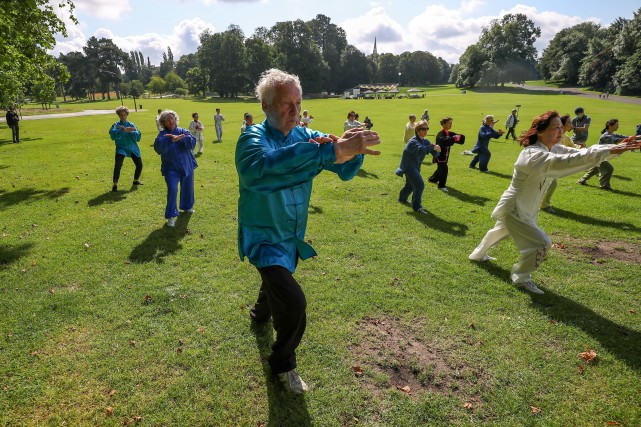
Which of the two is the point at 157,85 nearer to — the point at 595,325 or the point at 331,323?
the point at 331,323

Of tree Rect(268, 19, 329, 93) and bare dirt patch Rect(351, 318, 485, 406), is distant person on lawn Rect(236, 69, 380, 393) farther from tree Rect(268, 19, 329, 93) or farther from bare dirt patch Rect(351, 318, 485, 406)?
tree Rect(268, 19, 329, 93)

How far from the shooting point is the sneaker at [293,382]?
3822mm

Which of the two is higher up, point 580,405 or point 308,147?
point 308,147

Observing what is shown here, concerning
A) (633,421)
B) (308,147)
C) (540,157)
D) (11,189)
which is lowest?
(633,421)

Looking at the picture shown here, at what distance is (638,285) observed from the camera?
616cm

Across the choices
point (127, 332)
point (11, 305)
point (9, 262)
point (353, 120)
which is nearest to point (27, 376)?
point (127, 332)

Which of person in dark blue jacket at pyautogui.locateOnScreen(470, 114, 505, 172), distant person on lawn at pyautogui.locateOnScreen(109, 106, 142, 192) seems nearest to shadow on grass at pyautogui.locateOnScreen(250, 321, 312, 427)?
distant person on lawn at pyautogui.locateOnScreen(109, 106, 142, 192)

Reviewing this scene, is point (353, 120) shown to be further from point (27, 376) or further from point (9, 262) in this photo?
point (27, 376)

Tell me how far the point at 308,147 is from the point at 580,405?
391cm

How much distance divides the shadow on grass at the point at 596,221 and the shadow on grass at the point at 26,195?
14828 millimetres

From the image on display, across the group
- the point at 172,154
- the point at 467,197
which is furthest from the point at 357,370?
the point at 467,197

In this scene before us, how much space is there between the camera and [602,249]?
7.60m

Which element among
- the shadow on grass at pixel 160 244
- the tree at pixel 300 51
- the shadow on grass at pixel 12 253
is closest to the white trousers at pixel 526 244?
the shadow on grass at pixel 160 244

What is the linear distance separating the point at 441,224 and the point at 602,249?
3285 millimetres
